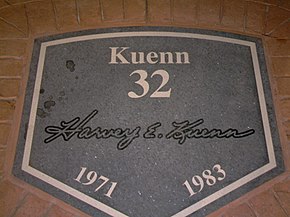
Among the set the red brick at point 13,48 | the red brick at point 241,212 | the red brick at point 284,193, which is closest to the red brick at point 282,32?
the red brick at point 284,193

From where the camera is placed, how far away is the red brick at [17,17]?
1.52 m

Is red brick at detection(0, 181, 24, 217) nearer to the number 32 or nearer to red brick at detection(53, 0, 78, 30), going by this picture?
the number 32

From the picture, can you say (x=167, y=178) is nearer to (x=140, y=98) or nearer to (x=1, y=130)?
(x=140, y=98)

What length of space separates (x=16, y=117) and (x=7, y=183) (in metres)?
0.23

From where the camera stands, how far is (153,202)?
47.5 inches

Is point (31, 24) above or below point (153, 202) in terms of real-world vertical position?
above

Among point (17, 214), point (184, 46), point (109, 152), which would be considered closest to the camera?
point (17, 214)

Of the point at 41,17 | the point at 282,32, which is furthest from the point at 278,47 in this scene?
the point at 41,17

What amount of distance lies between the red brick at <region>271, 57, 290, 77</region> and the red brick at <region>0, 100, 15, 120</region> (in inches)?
37.2

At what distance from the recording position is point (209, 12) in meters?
1.56

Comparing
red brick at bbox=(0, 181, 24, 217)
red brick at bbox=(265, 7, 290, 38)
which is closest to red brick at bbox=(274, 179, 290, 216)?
red brick at bbox=(265, 7, 290, 38)

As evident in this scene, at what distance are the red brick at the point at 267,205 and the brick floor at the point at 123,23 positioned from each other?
138 millimetres

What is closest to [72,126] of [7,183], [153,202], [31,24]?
[7,183]
